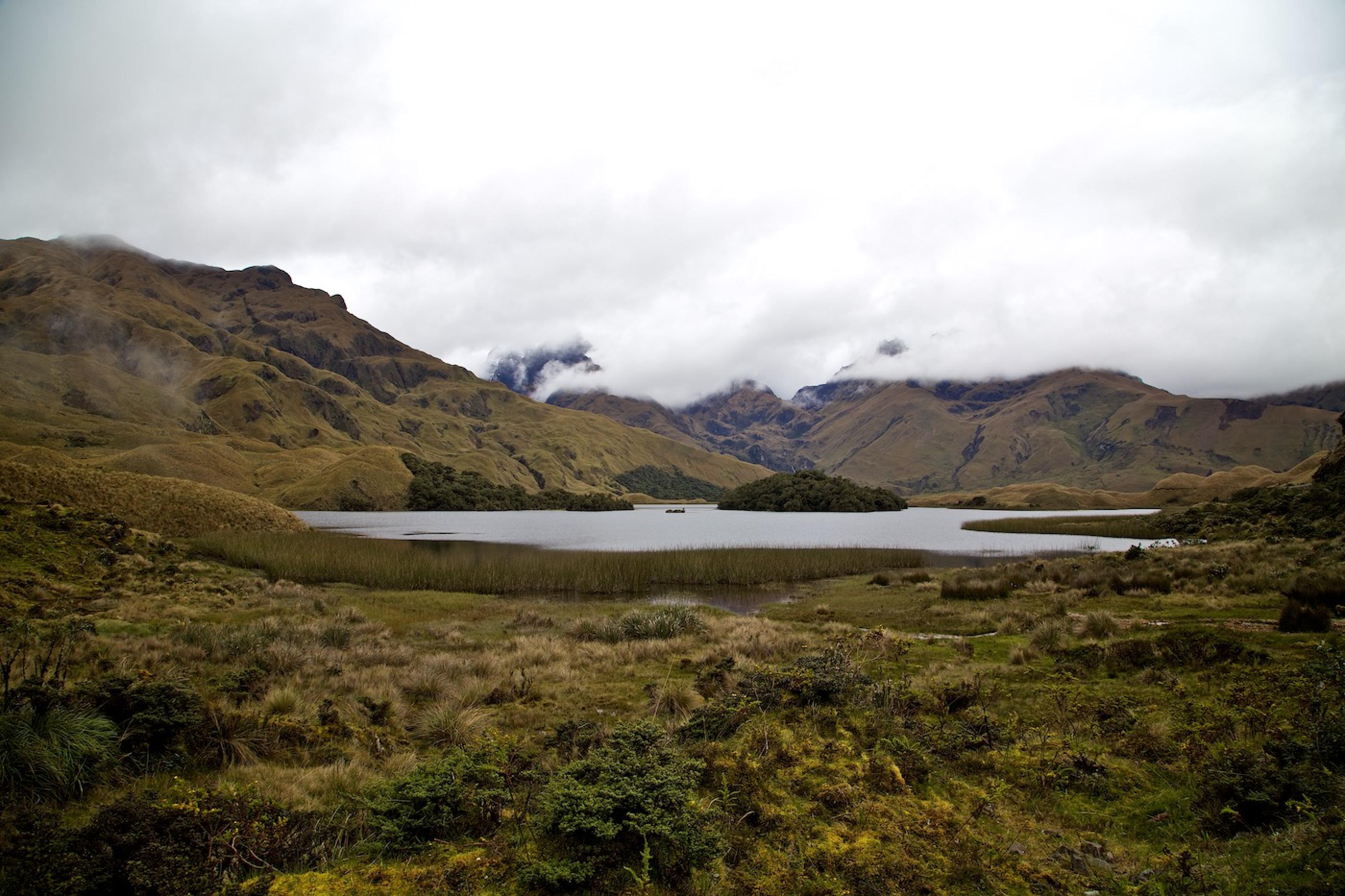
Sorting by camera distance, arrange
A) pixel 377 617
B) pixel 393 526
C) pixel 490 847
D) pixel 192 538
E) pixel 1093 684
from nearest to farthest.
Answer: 1. pixel 490 847
2. pixel 1093 684
3. pixel 377 617
4. pixel 192 538
5. pixel 393 526

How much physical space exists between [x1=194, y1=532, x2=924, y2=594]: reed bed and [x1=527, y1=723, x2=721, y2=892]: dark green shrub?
27.8m

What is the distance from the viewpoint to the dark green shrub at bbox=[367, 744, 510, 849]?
523 centimetres

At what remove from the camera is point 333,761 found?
298 inches

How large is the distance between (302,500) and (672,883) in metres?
152

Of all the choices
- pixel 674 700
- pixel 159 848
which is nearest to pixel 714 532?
pixel 674 700

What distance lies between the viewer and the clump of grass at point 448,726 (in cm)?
882

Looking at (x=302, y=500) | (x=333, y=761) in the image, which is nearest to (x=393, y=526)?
(x=302, y=500)

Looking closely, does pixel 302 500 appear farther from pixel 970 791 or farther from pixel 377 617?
pixel 970 791

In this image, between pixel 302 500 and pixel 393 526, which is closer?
pixel 393 526

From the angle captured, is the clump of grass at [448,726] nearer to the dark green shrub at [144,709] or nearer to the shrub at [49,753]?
the dark green shrub at [144,709]

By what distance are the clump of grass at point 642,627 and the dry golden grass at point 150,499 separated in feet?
87.4

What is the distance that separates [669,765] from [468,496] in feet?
565

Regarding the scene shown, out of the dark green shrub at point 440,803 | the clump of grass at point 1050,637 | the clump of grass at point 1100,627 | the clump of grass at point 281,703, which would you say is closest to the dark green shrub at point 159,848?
the dark green shrub at point 440,803

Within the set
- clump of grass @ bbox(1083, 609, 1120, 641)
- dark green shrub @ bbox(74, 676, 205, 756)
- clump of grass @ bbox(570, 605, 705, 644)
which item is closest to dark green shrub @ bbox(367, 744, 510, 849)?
dark green shrub @ bbox(74, 676, 205, 756)
